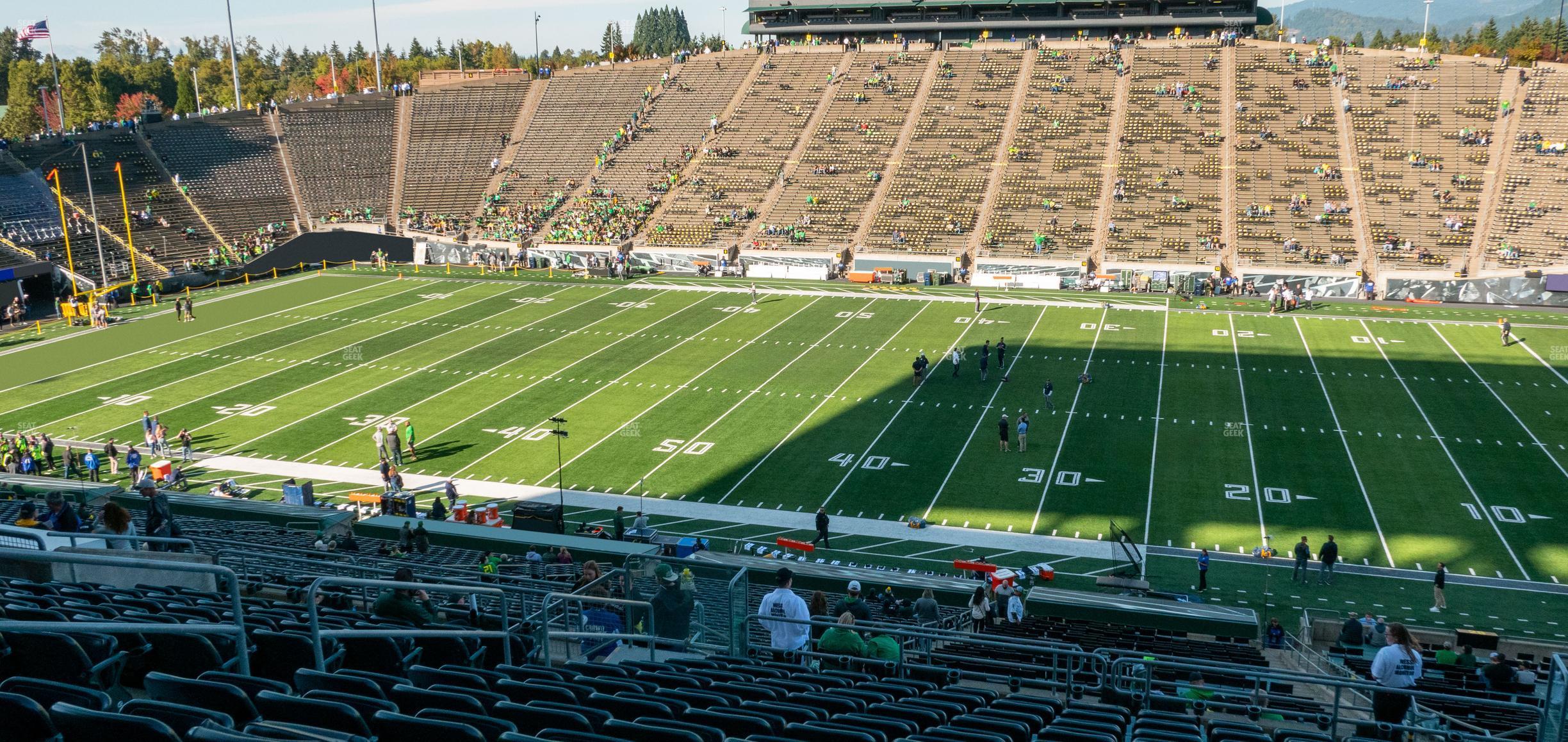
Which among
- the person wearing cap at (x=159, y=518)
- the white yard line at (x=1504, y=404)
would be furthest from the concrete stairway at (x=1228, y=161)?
the person wearing cap at (x=159, y=518)

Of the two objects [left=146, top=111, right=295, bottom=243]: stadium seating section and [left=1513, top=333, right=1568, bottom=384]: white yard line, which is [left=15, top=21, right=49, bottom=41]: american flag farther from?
[left=1513, top=333, right=1568, bottom=384]: white yard line

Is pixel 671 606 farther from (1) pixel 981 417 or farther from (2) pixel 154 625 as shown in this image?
(1) pixel 981 417

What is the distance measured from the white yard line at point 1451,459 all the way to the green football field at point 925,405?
0.09 m

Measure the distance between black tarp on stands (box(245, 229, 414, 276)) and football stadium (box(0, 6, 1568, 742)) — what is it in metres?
0.27

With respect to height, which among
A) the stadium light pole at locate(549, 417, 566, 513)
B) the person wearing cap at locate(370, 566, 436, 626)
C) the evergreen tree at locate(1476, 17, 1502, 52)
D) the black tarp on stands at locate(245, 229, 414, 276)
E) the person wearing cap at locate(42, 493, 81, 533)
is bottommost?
the stadium light pole at locate(549, 417, 566, 513)

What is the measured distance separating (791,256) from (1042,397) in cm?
2323

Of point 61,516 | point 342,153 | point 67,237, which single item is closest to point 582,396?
point 61,516

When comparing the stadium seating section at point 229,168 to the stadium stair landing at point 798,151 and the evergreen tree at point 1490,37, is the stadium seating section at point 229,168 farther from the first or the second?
the evergreen tree at point 1490,37

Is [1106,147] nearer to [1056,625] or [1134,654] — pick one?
[1056,625]

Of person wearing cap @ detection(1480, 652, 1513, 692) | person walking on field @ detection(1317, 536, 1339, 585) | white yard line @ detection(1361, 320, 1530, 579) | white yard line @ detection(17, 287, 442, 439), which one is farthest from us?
white yard line @ detection(17, 287, 442, 439)

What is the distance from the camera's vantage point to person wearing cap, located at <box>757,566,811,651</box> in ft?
36.3

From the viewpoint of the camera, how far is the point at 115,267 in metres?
53.0

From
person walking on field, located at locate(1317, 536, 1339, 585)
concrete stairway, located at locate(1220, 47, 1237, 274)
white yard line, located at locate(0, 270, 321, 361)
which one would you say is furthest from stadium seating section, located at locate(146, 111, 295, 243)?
person walking on field, located at locate(1317, 536, 1339, 585)

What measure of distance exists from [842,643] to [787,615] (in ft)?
2.06
